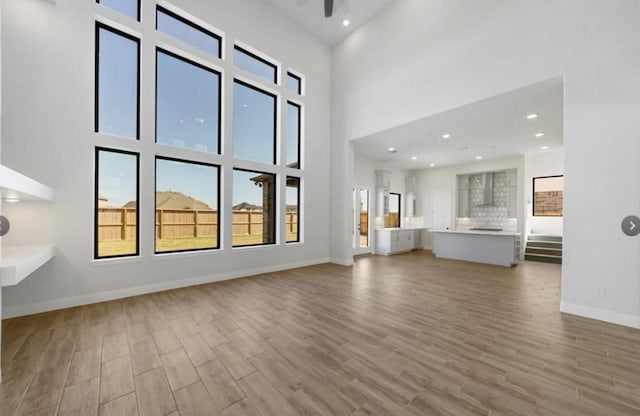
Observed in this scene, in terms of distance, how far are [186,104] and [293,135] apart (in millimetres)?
2450

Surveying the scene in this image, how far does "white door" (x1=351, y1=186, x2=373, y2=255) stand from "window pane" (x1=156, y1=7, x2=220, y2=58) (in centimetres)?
522

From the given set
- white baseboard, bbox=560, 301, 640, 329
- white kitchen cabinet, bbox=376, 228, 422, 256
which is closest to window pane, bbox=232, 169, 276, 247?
white kitchen cabinet, bbox=376, 228, 422, 256

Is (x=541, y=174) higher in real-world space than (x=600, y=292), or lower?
higher

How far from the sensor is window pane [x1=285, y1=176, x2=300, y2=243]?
20.0 feet

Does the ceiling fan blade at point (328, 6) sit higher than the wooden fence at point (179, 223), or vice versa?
the ceiling fan blade at point (328, 6)

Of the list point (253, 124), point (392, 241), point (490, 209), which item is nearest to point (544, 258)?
point (490, 209)

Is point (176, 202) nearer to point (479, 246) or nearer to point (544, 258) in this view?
point (479, 246)

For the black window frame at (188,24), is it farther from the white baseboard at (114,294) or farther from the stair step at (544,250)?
the stair step at (544,250)

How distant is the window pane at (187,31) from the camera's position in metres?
4.34

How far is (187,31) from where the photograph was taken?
461 cm

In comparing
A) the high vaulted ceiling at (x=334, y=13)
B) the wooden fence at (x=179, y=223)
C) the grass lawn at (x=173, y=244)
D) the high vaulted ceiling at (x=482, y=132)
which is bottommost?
the grass lawn at (x=173, y=244)

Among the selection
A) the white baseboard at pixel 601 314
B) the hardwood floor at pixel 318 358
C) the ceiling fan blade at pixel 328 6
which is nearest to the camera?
the hardwood floor at pixel 318 358

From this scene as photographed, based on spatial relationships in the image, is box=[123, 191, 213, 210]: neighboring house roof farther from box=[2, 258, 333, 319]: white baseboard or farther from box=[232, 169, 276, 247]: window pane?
box=[2, 258, 333, 319]: white baseboard

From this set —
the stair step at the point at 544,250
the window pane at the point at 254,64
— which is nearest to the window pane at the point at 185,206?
the window pane at the point at 254,64
